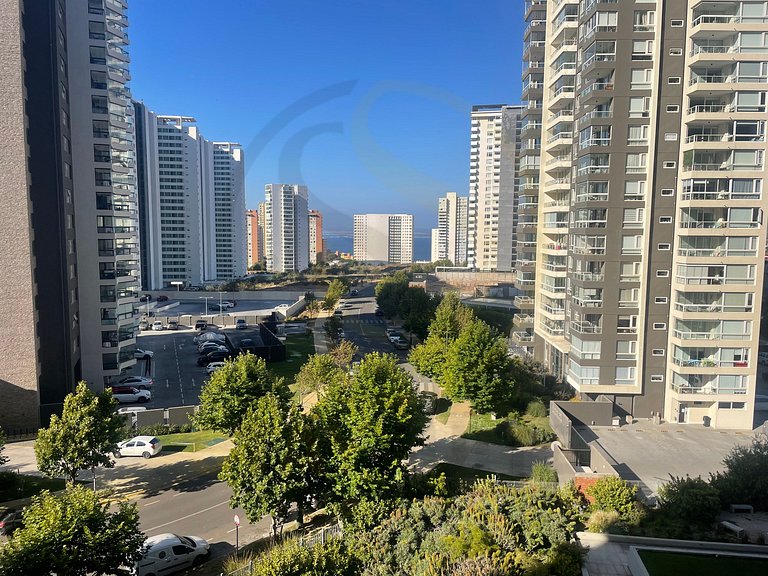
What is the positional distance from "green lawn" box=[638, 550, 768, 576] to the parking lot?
23.7 metres

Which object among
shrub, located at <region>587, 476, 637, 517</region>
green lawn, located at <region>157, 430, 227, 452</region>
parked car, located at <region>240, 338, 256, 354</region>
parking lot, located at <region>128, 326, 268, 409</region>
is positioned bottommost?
green lawn, located at <region>157, 430, 227, 452</region>

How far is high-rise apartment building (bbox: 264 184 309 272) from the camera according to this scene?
127 m

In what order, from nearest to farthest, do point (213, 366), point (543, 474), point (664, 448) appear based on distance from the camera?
1. point (543, 474)
2. point (664, 448)
3. point (213, 366)

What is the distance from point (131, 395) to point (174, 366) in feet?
26.9

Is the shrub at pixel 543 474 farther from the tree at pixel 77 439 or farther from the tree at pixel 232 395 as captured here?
the tree at pixel 77 439

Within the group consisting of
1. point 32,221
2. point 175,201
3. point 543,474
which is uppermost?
point 175,201

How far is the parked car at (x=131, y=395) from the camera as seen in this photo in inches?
1157

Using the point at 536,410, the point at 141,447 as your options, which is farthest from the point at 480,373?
the point at 141,447

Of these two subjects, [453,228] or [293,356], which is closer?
[293,356]

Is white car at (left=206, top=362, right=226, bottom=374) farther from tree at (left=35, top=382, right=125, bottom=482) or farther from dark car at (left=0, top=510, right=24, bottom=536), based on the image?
dark car at (left=0, top=510, right=24, bottom=536)

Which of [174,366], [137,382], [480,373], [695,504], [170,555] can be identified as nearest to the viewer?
[170,555]

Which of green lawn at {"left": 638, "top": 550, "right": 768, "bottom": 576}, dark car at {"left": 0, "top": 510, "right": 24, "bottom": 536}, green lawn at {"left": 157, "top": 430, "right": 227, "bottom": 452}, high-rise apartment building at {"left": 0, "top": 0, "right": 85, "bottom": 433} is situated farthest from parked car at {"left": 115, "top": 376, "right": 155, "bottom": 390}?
green lawn at {"left": 638, "top": 550, "right": 768, "bottom": 576}

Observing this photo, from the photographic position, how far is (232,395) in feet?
66.1

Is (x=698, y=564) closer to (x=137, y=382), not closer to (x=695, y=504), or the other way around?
(x=695, y=504)
